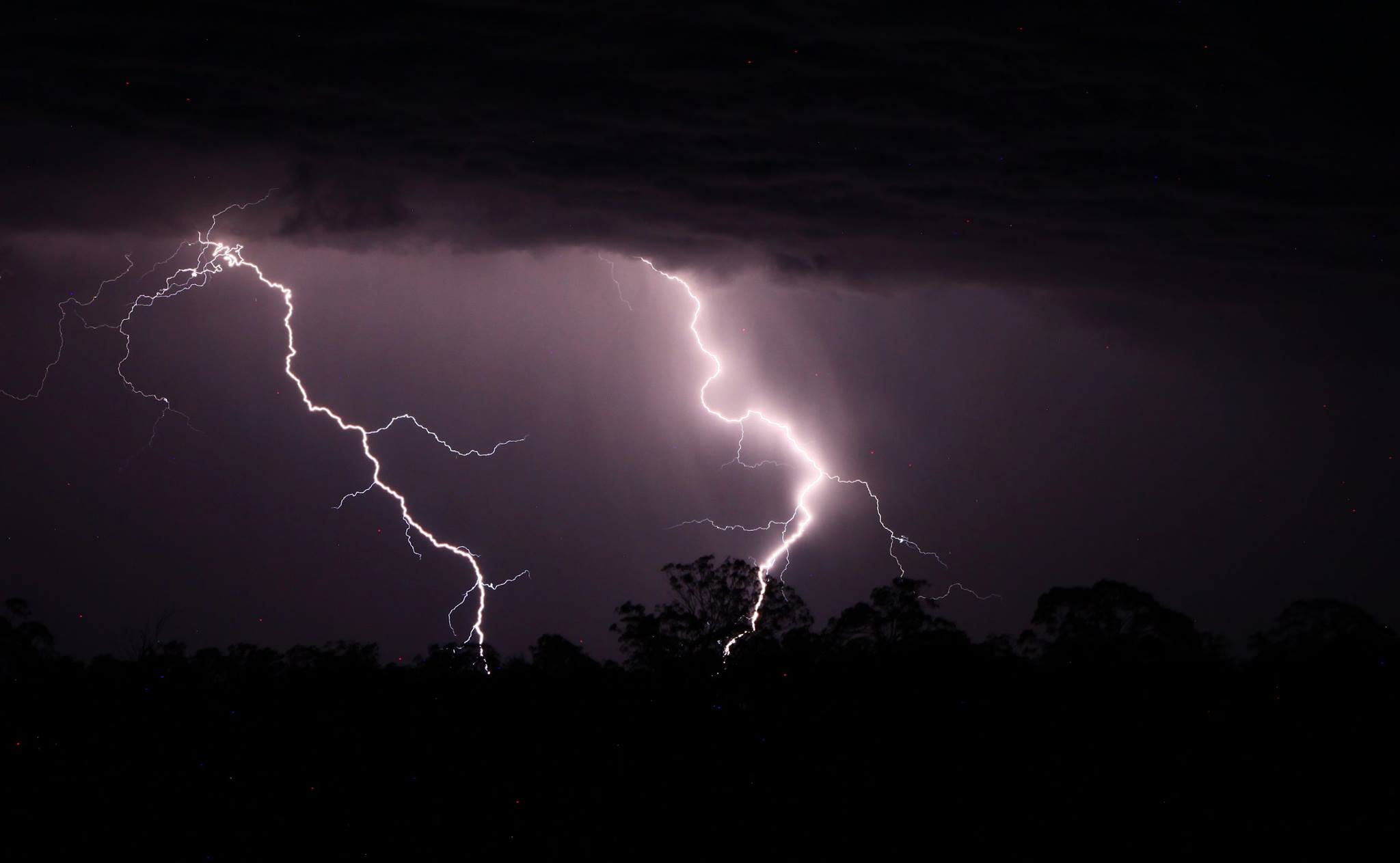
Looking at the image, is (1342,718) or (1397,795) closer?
(1397,795)

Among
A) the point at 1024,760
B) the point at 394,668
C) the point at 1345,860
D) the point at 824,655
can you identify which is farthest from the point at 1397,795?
the point at 394,668

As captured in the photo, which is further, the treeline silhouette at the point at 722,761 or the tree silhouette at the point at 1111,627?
the tree silhouette at the point at 1111,627

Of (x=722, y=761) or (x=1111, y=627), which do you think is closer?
(x=722, y=761)

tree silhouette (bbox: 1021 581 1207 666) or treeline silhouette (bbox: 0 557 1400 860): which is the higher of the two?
tree silhouette (bbox: 1021 581 1207 666)

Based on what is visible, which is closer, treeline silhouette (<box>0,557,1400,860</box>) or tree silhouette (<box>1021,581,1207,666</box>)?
treeline silhouette (<box>0,557,1400,860</box>)

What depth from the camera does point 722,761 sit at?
16859 millimetres

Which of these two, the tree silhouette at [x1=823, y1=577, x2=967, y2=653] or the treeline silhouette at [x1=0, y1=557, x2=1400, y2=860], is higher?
the tree silhouette at [x1=823, y1=577, x2=967, y2=653]

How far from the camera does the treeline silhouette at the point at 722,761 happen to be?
14.9 m

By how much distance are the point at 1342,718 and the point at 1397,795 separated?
9.14ft

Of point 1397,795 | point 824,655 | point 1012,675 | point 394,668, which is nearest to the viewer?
point 1397,795

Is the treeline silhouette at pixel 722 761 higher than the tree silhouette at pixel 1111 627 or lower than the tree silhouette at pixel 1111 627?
lower

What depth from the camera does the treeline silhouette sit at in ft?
48.8

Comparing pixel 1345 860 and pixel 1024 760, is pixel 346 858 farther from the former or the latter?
pixel 1345 860

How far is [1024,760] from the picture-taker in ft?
54.2
